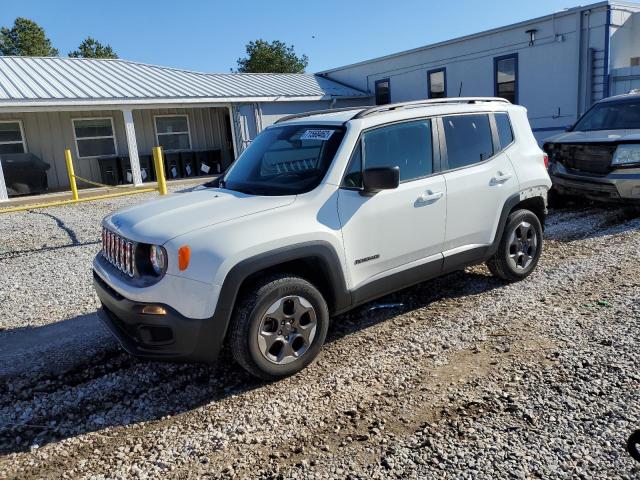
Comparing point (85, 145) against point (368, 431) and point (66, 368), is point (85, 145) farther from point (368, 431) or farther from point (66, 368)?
point (368, 431)

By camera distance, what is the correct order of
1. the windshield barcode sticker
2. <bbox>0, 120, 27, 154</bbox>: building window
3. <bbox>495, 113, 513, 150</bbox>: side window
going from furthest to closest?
1. <bbox>0, 120, 27, 154</bbox>: building window
2. <bbox>495, 113, 513, 150</bbox>: side window
3. the windshield barcode sticker

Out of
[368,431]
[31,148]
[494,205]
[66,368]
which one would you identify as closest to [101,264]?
[66,368]

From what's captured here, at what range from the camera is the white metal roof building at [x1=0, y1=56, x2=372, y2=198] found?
16094 mm

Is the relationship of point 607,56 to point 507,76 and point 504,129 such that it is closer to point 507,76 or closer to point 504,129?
point 507,76

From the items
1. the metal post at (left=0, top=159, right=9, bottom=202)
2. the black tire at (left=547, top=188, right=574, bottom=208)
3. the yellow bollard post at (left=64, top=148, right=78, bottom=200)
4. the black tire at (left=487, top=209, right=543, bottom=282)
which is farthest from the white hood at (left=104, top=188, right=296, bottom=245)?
the metal post at (left=0, top=159, right=9, bottom=202)

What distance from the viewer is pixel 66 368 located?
3967mm

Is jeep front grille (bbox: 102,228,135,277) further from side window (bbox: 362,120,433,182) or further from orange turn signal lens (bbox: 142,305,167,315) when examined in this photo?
side window (bbox: 362,120,433,182)

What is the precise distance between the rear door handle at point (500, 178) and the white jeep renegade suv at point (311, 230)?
2 cm

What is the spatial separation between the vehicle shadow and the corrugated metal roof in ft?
41.6

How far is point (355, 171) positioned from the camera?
3.97 metres

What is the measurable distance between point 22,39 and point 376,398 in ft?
193

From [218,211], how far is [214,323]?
794mm

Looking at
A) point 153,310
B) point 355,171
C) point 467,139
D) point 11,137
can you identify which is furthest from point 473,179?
point 11,137

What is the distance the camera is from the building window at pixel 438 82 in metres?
18.1
